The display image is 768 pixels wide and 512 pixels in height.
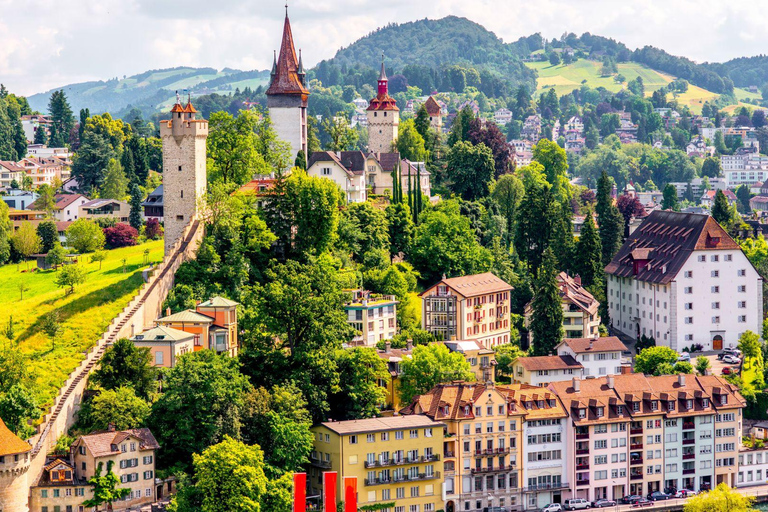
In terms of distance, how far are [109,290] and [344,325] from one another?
1468cm

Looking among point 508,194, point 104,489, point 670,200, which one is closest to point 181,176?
point 104,489

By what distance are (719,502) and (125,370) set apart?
Result: 31785mm

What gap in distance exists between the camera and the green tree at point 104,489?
240 ft

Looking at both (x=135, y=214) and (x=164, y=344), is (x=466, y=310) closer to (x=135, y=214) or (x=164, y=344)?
(x=164, y=344)

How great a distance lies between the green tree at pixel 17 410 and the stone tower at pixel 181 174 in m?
20.9

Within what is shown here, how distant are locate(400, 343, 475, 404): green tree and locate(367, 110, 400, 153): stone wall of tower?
42471 millimetres

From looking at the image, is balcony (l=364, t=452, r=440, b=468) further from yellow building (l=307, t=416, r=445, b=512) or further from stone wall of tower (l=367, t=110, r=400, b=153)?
stone wall of tower (l=367, t=110, r=400, b=153)

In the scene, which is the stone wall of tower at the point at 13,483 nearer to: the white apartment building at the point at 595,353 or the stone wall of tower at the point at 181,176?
the stone wall of tower at the point at 181,176

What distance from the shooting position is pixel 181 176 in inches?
3671

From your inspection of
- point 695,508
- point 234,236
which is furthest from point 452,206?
point 695,508

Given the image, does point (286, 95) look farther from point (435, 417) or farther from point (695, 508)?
point (695, 508)

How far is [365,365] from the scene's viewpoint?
8394 centimetres

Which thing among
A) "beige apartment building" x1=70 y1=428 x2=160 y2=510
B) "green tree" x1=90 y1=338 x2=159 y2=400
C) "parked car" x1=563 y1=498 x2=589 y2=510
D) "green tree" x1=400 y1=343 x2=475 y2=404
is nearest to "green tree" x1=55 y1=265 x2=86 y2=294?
"green tree" x1=90 y1=338 x2=159 y2=400

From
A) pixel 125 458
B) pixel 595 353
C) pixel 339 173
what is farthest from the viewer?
pixel 339 173
